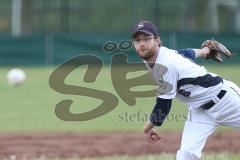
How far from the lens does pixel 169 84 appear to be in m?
6.00

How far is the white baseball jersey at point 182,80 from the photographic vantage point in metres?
Result: 5.99

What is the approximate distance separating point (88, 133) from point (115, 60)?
1176 centimetres

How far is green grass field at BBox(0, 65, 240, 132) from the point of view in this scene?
40.9 ft

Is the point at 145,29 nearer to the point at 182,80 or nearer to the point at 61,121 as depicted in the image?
the point at 182,80

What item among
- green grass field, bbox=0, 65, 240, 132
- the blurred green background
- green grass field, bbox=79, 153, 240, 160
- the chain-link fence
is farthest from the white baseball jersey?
the chain-link fence

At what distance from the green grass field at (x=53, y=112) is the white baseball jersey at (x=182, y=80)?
5.65 meters

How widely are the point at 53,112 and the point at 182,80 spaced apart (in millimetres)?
8493

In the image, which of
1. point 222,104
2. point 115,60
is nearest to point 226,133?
point 222,104

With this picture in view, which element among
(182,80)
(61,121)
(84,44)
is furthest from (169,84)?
(84,44)

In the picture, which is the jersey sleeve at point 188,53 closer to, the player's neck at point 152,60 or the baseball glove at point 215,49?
the baseball glove at point 215,49

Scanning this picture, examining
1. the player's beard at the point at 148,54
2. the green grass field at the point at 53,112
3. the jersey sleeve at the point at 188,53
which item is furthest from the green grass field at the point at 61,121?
the player's beard at the point at 148,54

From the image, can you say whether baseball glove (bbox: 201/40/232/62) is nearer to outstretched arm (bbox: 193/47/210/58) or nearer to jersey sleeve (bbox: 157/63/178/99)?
outstretched arm (bbox: 193/47/210/58)

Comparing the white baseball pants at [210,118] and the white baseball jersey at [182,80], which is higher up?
the white baseball jersey at [182,80]

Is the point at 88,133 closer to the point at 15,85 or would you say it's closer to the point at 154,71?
the point at 154,71
